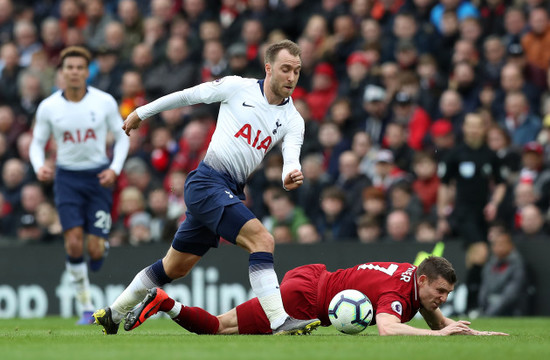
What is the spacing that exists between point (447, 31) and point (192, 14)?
5.51m

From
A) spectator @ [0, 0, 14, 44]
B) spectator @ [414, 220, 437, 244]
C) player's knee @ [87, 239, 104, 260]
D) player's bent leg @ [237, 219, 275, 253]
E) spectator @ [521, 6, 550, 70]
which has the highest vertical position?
spectator @ [0, 0, 14, 44]

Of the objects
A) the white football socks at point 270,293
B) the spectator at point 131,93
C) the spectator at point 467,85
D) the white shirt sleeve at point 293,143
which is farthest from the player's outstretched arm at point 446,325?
the spectator at point 131,93

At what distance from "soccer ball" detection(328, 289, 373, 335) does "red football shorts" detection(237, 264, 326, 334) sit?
0.98ft

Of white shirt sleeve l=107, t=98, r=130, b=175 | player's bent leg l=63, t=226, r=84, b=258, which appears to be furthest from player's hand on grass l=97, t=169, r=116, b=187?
player's bent leg l=63, t=226, r=84, b=258

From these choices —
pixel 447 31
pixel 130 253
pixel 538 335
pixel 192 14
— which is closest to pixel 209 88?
pixel 538 335

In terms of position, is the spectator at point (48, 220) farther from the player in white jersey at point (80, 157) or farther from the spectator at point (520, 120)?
the spectator at point (520, 120)

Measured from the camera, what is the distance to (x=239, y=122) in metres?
9.21

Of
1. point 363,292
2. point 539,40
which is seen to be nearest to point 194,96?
point 363,292

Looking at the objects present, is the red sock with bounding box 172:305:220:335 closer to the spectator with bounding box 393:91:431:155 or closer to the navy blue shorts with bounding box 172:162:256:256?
the navy blue shorts with bounding box 172:162:256:256

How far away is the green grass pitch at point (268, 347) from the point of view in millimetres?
6840

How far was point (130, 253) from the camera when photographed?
16000mm

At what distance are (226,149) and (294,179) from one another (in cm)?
89

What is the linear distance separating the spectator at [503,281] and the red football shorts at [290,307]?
5.74 m

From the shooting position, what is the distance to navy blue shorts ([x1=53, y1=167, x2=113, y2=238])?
12383mm
